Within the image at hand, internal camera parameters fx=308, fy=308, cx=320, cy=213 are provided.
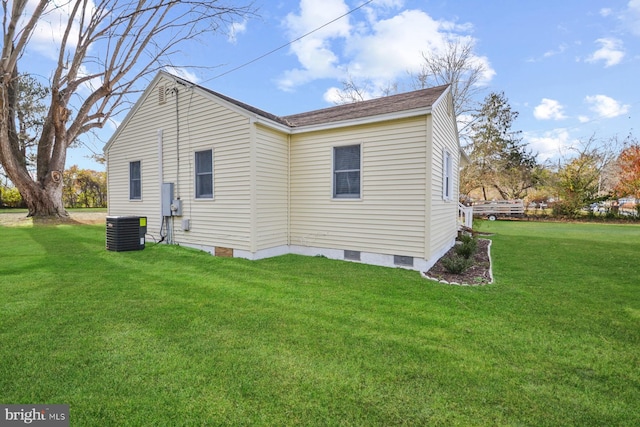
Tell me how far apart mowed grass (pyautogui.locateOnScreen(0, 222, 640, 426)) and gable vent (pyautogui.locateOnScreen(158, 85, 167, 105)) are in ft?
16.7

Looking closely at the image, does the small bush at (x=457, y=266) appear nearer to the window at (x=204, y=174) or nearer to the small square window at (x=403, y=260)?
the small square window at (x=403, y=260)

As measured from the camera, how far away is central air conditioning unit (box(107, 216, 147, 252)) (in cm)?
748

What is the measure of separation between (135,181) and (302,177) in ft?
18.1

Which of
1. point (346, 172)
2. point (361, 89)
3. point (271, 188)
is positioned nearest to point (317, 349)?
point (346, 172)

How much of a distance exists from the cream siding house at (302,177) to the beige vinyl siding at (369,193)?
21mm

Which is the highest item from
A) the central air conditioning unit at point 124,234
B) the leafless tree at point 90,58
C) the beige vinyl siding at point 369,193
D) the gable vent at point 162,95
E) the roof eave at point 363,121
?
the leafless tree at point 90,58

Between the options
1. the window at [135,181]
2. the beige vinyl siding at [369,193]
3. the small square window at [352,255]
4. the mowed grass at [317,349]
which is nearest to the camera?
the mowed grass at [317,349]

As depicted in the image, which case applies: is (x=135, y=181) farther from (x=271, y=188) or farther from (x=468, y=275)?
(x=468, y=275)

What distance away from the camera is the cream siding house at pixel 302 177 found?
621cm

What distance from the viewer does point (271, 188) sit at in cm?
723

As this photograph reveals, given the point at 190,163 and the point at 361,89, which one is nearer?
the point at 190,163

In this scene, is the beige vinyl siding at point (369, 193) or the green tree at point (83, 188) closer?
the beige vinyl siding at point (369, 193)

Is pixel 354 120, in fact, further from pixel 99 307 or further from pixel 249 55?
pixel 249 55

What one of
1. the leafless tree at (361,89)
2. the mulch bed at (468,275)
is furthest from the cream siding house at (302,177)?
the leafless tree at (361,89)
